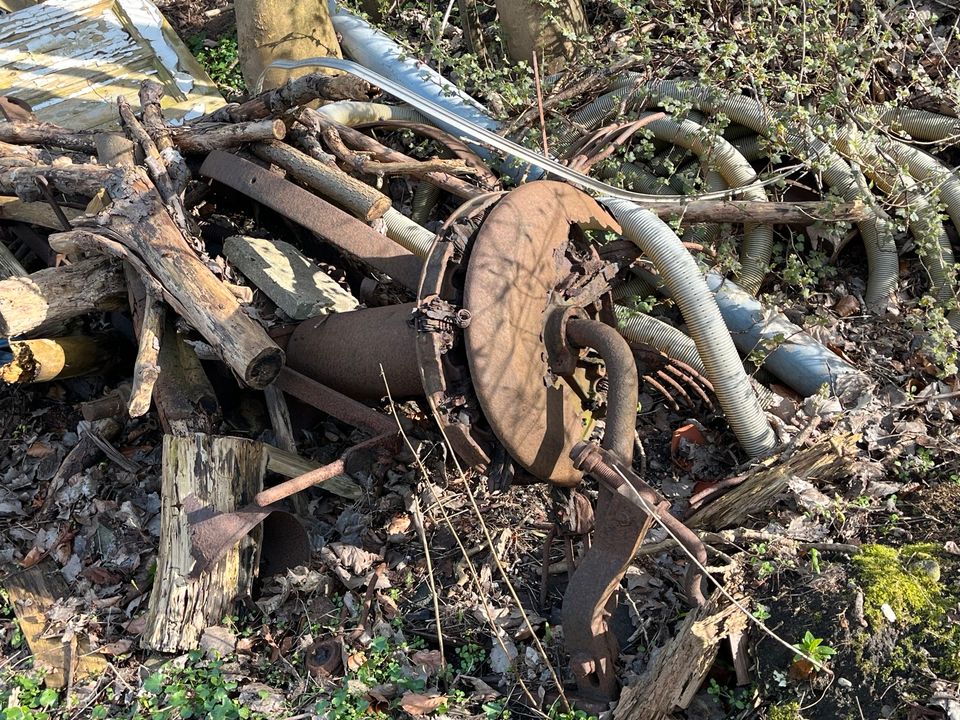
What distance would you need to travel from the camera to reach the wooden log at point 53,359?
13.0 feet

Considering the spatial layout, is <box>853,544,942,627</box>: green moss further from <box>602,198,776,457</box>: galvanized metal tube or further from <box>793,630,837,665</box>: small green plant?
<box>602,198,776,457</box>: galvanized metal tube

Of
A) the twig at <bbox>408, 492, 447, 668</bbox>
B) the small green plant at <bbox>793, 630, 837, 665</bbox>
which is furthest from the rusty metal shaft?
the small green plant at <bbox>793, 630, 837, 665</bbox>

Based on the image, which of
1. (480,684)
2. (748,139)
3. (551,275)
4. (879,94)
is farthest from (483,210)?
(879,94)

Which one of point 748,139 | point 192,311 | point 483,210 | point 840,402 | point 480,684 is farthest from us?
point 748,139

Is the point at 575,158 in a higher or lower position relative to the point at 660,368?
higher

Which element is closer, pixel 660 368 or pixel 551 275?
pixel 551 275

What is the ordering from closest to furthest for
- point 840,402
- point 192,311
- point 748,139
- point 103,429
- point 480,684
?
point 480,684
point 192,311
point 840,402
point 103,429
point 748,139

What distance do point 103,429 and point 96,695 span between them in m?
1.45

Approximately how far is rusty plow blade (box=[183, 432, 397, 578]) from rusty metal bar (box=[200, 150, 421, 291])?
946 millimetres

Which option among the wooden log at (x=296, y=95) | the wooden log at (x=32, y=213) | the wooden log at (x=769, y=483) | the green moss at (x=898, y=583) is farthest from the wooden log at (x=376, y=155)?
the green moss at (x=898, y=583)

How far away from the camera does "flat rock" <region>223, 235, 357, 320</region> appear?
387 centimetres

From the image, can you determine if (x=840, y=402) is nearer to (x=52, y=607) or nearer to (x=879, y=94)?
(x=879, y=94)

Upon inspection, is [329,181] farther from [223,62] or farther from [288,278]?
[223,62]

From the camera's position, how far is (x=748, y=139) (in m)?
4.84
